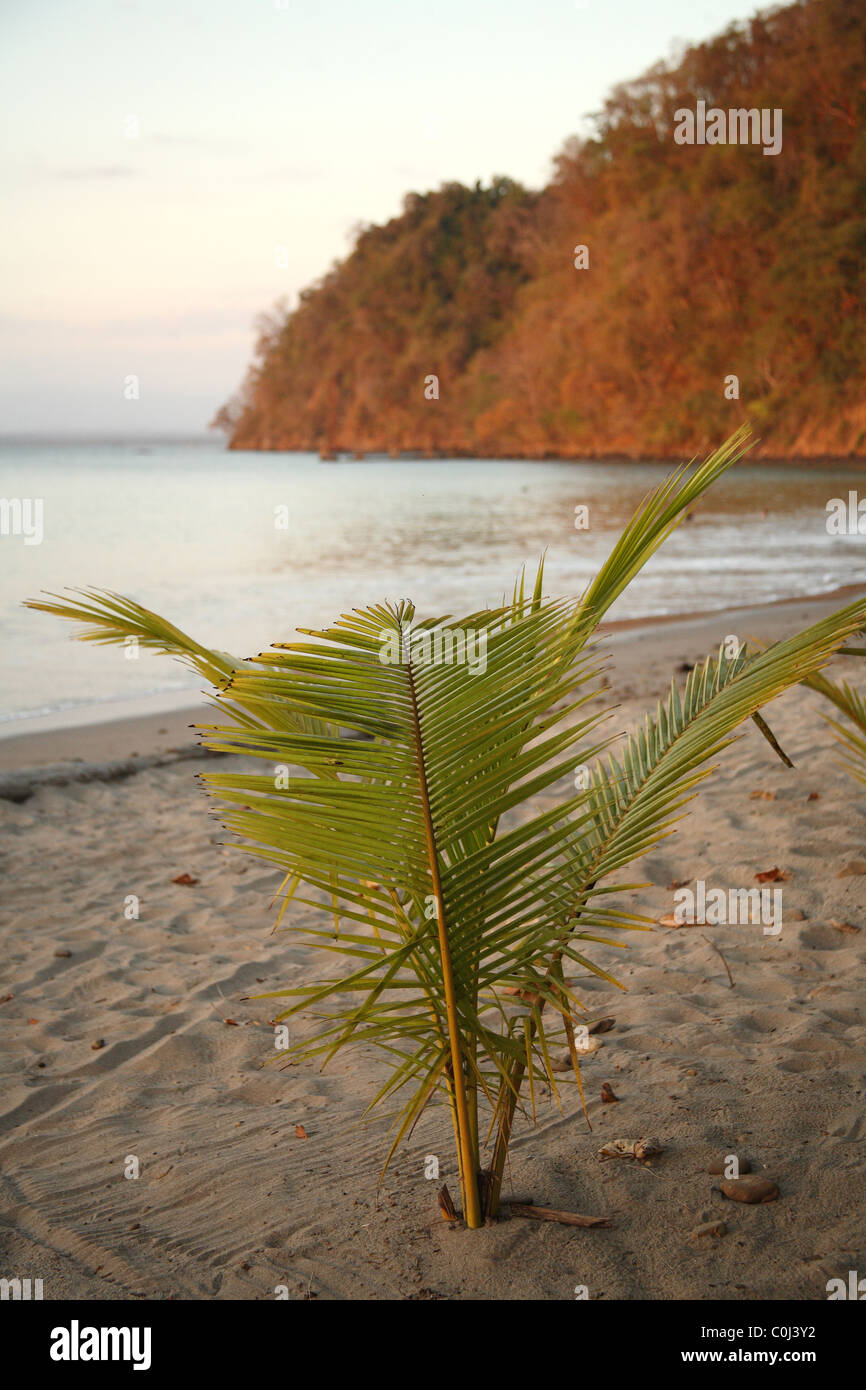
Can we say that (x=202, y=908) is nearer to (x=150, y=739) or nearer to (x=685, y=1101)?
(x=685, y=1101)

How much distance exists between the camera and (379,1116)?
2.38 metres

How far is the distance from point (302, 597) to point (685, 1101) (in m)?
12.6

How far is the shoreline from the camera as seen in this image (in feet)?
19.2

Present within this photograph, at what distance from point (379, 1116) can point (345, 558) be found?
1729 cm

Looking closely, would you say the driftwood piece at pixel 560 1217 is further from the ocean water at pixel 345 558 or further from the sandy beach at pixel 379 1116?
the ocean water at pixel 345 558

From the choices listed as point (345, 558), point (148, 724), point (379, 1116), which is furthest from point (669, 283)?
point (379, 1116)

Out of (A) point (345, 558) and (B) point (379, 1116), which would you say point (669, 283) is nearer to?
(A) point (345, 558)

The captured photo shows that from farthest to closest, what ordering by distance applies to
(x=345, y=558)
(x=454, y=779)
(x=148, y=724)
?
(x=345, y=558) < (x=148, y=724) < (x=454, y=779)

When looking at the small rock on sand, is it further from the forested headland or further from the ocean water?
the forested headland

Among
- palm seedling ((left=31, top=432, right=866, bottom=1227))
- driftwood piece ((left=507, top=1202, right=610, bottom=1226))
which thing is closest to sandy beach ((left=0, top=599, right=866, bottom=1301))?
driftwood piece ((left=507, top=1202, right=610, bottom=1226))

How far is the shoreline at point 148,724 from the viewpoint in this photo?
19.2 feet

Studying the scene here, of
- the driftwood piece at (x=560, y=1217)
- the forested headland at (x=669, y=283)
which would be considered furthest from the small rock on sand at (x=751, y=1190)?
the forested headland at (x=669, y=283)

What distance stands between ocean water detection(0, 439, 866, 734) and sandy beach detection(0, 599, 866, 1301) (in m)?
4.75

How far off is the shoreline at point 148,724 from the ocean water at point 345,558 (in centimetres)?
22
